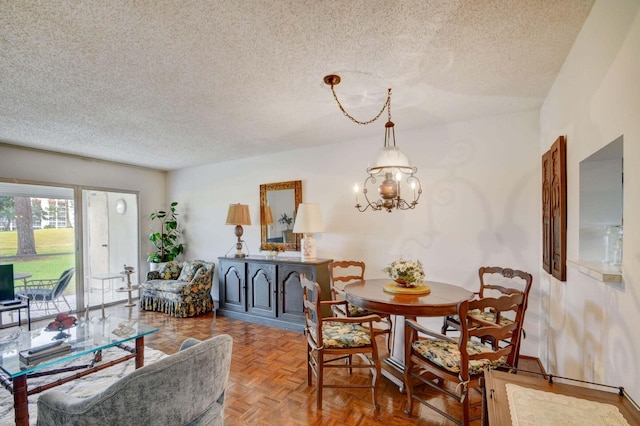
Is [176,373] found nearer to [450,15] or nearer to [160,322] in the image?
[450,15]

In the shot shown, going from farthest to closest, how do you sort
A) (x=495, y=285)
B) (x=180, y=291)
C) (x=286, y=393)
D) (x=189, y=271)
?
1. (x=189, y=271)
2. (x=180, y=291)
3. (x=495, y=285)
4. (x=286, y=393)

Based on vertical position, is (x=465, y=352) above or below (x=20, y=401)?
above

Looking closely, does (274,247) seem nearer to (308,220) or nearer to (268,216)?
(268,216)

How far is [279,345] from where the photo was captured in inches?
131

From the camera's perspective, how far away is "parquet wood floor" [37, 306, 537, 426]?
2.04m

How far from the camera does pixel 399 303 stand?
2.01 meters

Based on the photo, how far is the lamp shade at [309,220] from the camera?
3.67 metres

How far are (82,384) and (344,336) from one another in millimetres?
2318

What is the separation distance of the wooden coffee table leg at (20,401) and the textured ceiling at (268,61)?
201cm

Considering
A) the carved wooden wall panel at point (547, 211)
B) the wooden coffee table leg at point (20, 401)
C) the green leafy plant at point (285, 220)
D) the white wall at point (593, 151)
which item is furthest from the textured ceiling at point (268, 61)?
the wooden coffee table leg at point (20, 401)

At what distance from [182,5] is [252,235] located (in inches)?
144

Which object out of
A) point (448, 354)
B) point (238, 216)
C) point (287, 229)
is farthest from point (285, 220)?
point (448, 354)

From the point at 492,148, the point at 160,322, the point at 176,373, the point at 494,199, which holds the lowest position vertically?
the point at 160,322

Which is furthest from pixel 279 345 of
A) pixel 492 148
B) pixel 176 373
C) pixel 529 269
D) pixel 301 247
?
pixel 492 148
